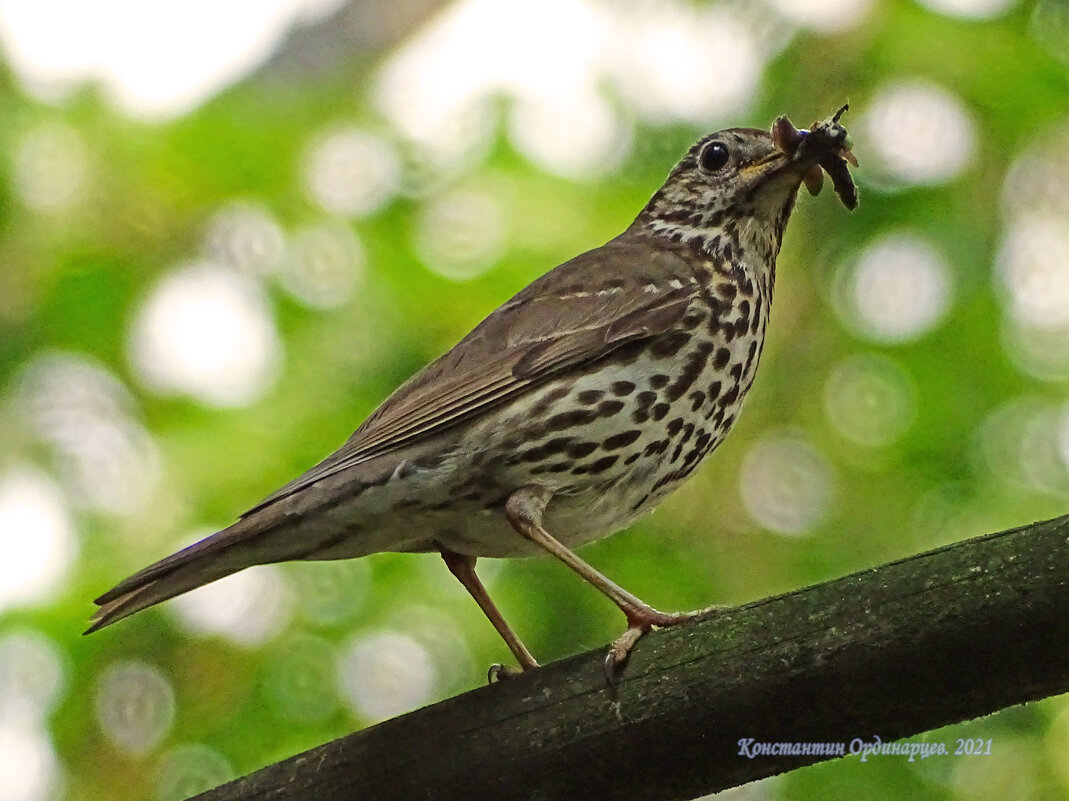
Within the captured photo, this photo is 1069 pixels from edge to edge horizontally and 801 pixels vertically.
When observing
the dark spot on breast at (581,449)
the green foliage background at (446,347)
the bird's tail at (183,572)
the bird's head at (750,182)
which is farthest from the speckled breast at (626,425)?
the green foliage background at (446,347)

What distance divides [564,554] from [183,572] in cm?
96

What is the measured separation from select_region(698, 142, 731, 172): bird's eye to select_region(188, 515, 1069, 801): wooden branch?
1919mm

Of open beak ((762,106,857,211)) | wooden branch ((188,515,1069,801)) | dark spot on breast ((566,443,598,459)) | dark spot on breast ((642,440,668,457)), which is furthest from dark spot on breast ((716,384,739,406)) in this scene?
wooden branch ((188,515,1069,801))

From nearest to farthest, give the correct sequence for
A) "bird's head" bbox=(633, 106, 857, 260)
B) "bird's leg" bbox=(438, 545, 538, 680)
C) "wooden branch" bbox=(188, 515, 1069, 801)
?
"wooden branch" bbox=(188, 515, 1069, 801) < "bird's leg" bbox=(438, 545, 538, 680) < "bird's head" bbox=(633, 106, 857, 260)

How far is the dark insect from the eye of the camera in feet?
12.7

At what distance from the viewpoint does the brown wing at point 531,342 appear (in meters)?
3.66

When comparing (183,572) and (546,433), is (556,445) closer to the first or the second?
(546,433)

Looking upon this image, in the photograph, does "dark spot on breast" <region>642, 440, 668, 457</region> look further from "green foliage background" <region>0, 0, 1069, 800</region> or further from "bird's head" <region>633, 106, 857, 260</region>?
"green foliage background" <region>0, 0, 1069, 800</region>

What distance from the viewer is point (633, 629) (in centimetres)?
304

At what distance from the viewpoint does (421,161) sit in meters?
5.63

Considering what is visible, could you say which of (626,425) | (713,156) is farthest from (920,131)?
(626,425)

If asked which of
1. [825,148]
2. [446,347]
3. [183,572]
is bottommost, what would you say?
[183,572]

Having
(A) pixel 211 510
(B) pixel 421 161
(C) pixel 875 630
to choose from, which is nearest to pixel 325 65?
(B) pixel 421 161

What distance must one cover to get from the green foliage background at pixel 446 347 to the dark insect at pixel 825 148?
41.2 inches
